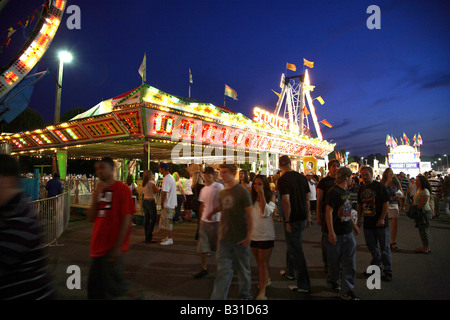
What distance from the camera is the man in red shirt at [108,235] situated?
2937mm

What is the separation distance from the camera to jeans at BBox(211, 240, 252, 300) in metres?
3.34

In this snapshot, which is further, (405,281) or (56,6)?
(56,6)

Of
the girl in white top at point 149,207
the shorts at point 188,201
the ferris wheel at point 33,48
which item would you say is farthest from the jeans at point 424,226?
the ferris wheel at point 33,48

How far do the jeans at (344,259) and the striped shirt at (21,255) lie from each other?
11.9 feet

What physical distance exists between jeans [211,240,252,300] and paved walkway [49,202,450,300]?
43cm

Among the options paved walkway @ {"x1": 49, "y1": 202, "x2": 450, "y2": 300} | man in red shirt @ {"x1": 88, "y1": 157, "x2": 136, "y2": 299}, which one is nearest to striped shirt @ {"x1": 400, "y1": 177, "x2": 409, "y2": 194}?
paved walkway @ {"x1": 49, "y1": 202, "x2": 450, "y2": 300}

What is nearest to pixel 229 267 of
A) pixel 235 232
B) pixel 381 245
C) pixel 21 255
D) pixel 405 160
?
pixel 235 232

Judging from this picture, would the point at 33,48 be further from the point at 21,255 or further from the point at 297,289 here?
the point at 297,289

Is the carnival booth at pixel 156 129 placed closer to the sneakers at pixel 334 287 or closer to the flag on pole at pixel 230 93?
the flag on pole at pixel 230 93

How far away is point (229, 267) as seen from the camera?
3.49 m
